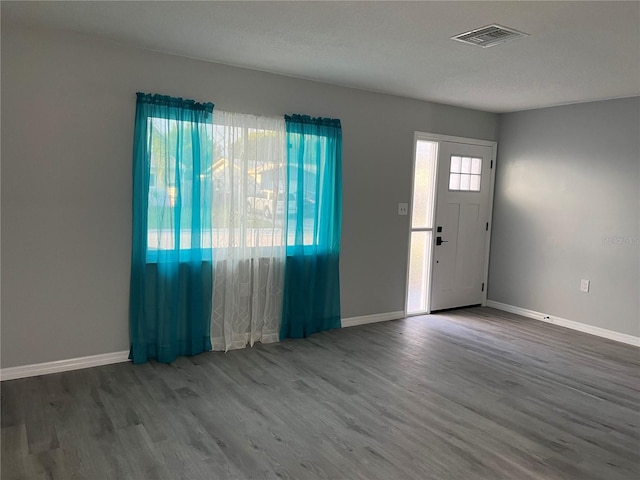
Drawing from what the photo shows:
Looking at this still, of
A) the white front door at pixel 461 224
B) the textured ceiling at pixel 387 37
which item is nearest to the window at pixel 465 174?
the white front door at pixel 461 224

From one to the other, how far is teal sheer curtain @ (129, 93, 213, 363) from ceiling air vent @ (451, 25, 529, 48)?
2064 mm

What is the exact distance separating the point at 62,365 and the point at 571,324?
16.8ft

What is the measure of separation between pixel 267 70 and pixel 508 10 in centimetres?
219

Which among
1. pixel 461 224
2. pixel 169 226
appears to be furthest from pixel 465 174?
pixel 169 226

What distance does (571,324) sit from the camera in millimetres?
5352

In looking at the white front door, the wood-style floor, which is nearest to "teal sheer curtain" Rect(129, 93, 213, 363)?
the wood-style floor

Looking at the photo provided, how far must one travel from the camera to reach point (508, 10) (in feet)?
8.64

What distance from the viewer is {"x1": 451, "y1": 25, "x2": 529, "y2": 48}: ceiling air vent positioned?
9.62ft

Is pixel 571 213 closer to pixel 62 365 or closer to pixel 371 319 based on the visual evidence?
pixel 371 319

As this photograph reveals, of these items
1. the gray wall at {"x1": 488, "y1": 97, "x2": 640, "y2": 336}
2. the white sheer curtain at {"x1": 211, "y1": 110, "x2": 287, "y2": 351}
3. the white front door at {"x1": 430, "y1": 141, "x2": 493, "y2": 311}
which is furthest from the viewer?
the white front door at {"x1": 430, "y1": 141, "x2": 493, "y2": 311}

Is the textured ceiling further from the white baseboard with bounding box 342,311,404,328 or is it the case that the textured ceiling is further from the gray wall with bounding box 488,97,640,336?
the white baseboard with bounding box 342,311,404,328

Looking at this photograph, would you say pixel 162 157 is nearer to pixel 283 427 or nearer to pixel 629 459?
pixel 283 427

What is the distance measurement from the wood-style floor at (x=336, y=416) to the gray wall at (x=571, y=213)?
0.93 m

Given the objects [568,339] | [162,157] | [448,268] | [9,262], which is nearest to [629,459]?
[568,339]
